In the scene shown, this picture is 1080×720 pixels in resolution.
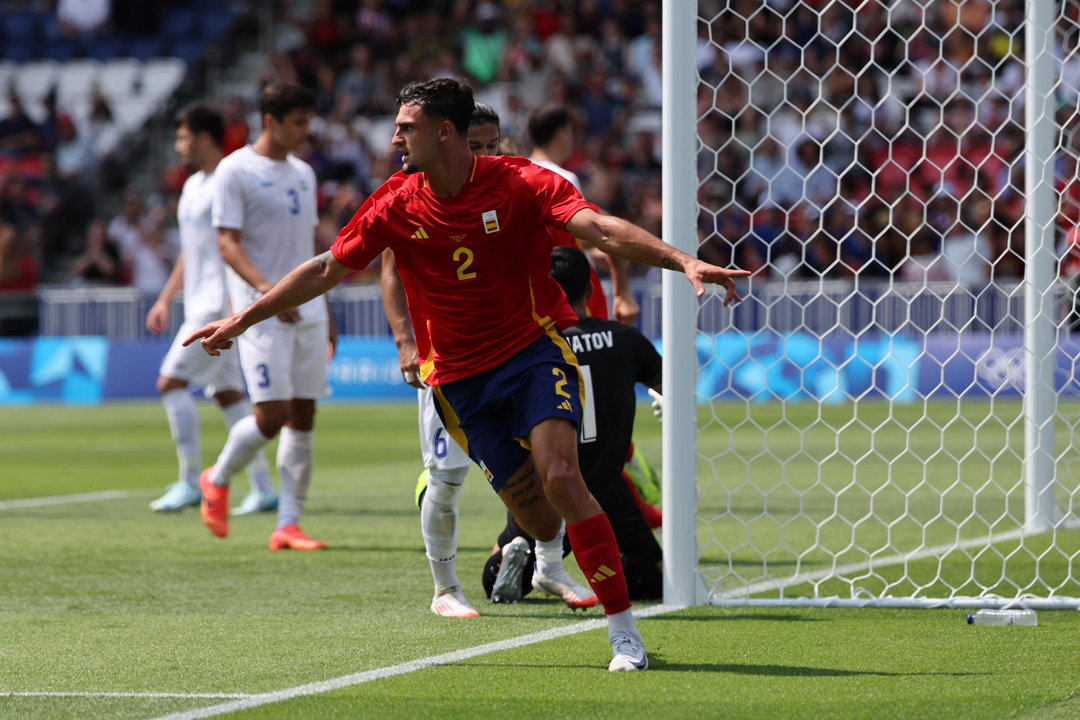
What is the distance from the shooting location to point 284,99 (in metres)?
8.07

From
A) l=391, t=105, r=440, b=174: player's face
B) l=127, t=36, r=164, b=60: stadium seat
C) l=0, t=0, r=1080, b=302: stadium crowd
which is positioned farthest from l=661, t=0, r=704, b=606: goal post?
l=127, t=36, r=164, b=60: stadium seat

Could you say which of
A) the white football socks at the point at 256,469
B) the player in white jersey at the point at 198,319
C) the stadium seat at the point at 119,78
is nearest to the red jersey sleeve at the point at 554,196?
the player in white jersey at the point at 198,319

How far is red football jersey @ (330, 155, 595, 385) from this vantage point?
16.2ft

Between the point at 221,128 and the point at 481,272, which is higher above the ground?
the point at 221,128

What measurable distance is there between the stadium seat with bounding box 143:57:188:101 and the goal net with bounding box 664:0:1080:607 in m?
11.1

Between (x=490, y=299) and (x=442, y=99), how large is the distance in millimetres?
648

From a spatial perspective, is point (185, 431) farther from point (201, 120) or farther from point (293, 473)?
point (293, 473)

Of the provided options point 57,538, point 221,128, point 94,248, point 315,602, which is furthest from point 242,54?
point 315,602

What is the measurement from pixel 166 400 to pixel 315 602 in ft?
13.6

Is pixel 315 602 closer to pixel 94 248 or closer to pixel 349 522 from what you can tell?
pixel 349 522

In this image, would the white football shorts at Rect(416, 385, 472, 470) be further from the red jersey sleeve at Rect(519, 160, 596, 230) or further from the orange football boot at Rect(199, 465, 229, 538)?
the orange football boot at Rect(199, 465, 229, 538)

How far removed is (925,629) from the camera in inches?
220

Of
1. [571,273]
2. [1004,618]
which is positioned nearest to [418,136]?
[571,273]

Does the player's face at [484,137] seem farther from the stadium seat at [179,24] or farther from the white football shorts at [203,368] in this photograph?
the stadium seat at [179,24]
